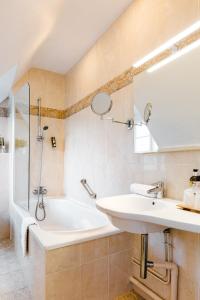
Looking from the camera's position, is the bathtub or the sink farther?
the bathtub

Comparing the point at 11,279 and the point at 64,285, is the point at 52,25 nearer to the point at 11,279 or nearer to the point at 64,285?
the point at 64,285

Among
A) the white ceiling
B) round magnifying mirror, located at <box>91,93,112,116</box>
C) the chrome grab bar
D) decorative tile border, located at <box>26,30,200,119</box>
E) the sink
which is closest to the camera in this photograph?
the sink

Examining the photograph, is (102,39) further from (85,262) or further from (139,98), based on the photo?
(85,262)

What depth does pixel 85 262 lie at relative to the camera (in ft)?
4.99

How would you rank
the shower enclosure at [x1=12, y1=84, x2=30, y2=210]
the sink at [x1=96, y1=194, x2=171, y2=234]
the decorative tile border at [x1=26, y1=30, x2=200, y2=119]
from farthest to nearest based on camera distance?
the shower enclosure at [x1=12, y1=84, x2=30, y2=210], the decorative tile border at [x1=26, y1=30, x2=200, y2=119], the sink at [x1=96, y1=194, x2=171, y2=234]

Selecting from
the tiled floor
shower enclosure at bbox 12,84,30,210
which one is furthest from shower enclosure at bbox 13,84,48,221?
the tiled floor

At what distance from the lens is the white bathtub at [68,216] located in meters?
2.36

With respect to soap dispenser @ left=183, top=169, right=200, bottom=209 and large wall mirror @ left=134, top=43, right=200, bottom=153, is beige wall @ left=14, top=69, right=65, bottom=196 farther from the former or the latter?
soap dispenser @ left=183, top=169, right=200, bottom=209

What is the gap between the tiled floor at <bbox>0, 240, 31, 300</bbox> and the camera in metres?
1.83

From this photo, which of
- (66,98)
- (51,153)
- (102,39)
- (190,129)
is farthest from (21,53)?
(190,129)

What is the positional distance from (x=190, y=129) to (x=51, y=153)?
8.05ft

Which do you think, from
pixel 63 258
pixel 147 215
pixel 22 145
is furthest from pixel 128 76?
pixel 63 258

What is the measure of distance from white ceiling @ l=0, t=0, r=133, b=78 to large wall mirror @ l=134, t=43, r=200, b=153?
0.87 metres

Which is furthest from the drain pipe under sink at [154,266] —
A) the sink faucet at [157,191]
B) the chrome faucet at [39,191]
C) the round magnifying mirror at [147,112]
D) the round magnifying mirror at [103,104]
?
the chrome faucet at [39,191]
